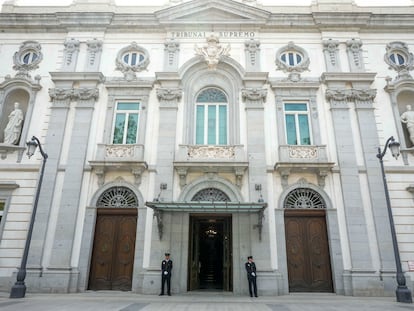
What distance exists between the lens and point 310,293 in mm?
12500

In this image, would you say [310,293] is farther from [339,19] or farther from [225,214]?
[339,19]

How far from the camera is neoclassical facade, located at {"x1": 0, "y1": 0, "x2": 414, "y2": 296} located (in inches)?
508

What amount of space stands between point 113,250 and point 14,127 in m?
8.28

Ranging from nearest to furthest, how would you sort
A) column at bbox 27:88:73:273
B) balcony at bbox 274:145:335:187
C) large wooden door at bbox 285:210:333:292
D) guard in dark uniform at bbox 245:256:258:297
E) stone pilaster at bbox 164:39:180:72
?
guard in dark uniform at bbox 245:256:258:297, large wooden door at bbox 285:210:333:292, column at bbox 27:88:73:273, balcony at bbox 274:145:335:187, stone pilaster at bbox 164:39:180:72

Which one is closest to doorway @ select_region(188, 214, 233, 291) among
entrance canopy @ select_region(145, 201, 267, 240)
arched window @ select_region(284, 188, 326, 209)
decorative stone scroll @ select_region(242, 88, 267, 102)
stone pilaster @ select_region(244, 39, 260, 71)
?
entrance canopy @ select_region(145, 201, 267, 240)

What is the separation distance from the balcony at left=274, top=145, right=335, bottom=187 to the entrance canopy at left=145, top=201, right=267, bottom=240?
2.38 m

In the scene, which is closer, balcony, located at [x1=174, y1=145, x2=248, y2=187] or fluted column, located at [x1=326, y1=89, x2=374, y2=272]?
fluted column, located at [x1=326, y1=89, x2=374, y2=272]

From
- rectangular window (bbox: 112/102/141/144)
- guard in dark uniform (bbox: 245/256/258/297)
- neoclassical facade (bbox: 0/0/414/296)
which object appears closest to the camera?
guard in dark uniform (bbox: 245/256/258/297)

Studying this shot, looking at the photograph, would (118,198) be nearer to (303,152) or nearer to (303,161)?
(303,161)

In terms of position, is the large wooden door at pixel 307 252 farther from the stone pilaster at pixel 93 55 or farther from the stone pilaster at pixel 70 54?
the stone pilaster at pixel 70 54

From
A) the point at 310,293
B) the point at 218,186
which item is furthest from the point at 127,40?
the point at 310,293

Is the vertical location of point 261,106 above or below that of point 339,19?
below

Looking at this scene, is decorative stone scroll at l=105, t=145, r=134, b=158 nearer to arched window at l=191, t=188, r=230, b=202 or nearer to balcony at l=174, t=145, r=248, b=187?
balcony at l=174, t=145, r=248, b=187

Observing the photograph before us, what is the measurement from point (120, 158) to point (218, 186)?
494 centimetres
